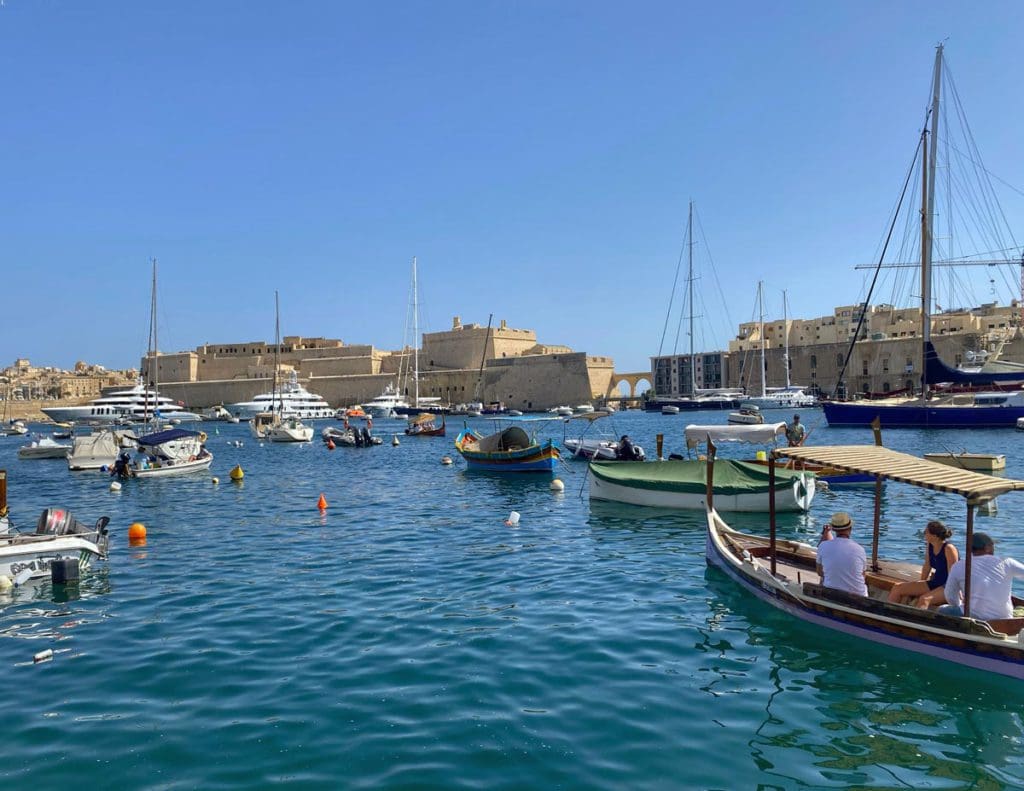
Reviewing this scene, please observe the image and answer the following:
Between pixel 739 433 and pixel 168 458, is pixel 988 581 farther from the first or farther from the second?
pixel 168 458

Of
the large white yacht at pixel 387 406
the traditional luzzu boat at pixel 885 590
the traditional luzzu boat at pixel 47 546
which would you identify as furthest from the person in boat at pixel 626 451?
the large white yacht at pixel 387 406

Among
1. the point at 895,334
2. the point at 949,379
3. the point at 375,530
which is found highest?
the point at 895,334

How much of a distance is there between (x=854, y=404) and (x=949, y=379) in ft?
17.4

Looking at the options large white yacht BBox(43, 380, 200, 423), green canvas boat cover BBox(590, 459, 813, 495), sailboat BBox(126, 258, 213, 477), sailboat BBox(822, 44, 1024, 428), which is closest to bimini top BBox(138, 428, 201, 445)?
sailboat BBox(126, 258, 213, 477)

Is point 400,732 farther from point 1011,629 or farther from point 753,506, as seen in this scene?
point 753,506

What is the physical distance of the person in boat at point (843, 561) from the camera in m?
7.74

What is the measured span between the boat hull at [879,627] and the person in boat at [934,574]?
0.90 ft

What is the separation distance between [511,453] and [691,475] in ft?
28.6

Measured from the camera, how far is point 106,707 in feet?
20.9

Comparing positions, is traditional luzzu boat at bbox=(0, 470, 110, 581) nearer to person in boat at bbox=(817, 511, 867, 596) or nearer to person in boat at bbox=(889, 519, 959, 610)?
person in boat at bbox=(817, 511, 867, 596)

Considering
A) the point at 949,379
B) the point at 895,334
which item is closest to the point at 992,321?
the point at 895,334

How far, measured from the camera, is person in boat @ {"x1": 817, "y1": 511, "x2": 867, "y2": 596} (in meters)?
7.74

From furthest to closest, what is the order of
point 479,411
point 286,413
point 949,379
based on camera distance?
point 479,411 < point 286,413 < point 949,379

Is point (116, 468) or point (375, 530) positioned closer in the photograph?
point (375, 530)
